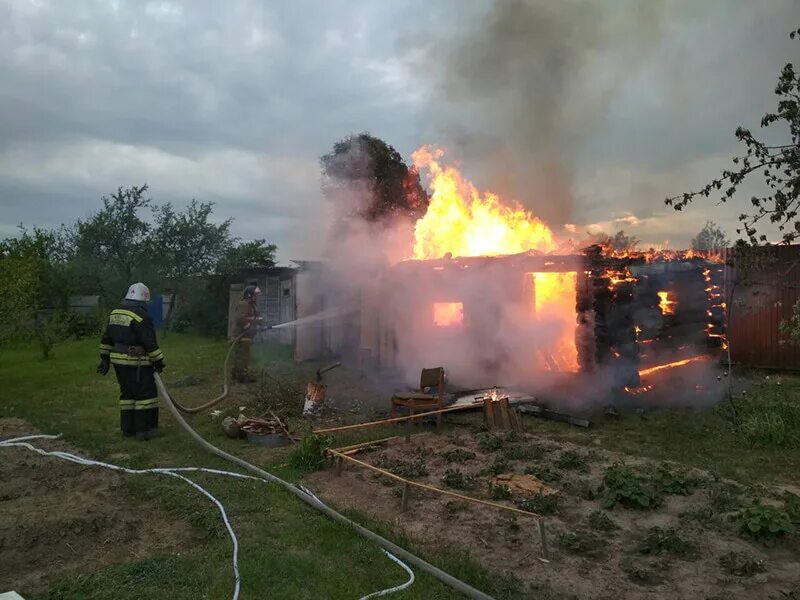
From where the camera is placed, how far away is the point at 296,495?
5.64m

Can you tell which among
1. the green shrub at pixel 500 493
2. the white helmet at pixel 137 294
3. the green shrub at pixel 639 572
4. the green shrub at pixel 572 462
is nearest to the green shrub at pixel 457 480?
the green shrub at pixel 500 493

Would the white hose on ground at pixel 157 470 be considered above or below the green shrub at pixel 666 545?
above

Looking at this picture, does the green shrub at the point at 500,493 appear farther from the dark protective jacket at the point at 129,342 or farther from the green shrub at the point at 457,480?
the dark protective jacket at the point at 129,342

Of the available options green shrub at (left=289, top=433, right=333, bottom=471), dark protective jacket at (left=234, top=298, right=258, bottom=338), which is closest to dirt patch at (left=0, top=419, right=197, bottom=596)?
green shrub at (left=289, top=433, right=333, bottom=471)

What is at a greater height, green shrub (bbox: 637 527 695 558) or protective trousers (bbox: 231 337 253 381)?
protective trousers (bbox: 231 337 253 381)

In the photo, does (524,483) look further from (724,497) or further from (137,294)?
(137,294)

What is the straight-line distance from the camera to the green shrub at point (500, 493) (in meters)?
5.78

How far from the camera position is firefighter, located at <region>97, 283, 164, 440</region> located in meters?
8.01

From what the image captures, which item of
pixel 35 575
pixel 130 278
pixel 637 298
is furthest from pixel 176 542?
pixel 130 278

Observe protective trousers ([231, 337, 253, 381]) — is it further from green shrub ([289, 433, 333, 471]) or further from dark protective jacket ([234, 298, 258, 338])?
green shrub ([289, 433, 333, 471])

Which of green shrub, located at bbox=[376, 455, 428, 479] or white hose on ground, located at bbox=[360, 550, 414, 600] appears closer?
white hose on ground, located at bbox=[360, 550, 414, 600]

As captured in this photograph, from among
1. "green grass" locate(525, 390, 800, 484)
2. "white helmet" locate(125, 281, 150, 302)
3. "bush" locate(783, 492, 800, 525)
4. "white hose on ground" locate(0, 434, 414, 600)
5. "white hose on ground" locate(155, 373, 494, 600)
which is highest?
"white helmet" locate(125, 281, 150, 302)

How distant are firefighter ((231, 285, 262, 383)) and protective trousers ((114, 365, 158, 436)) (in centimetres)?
405

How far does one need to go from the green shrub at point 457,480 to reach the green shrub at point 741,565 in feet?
8.61
